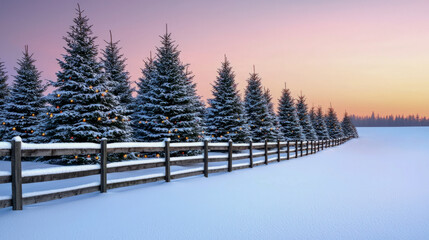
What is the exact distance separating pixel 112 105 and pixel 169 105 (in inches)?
158

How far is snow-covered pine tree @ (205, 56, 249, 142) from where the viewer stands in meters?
24.8

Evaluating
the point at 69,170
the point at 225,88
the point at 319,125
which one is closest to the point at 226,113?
the point at 225,88

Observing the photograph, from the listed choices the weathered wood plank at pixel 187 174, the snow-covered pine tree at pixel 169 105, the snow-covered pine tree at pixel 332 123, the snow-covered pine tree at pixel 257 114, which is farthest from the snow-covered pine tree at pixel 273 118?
the snow-covered pine tree at pixel 332 123

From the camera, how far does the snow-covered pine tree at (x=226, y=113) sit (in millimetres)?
24750

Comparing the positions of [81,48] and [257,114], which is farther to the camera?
[257,114]

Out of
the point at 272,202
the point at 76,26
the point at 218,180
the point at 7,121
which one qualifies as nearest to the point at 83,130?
the point at 76,26

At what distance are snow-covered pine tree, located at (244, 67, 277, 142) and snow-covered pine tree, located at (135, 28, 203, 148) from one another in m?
11.7

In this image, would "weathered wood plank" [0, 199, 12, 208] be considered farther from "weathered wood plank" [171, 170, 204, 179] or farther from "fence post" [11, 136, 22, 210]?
"weathered wood plank" [171, 170, 204, 179]

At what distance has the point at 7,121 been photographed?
773 inches

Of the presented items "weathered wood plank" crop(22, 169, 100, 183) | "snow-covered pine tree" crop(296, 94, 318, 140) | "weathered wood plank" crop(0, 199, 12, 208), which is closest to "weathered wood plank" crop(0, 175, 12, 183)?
"weathered wood plank" crop(22, 169, 100, 183)

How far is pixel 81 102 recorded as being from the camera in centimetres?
1469

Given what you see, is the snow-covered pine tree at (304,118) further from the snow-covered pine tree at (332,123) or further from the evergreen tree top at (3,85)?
the evergreen tree top at (3,85)

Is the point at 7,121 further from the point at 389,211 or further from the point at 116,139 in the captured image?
the point at 389,211

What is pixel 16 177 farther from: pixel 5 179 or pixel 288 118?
pixel 288 118
